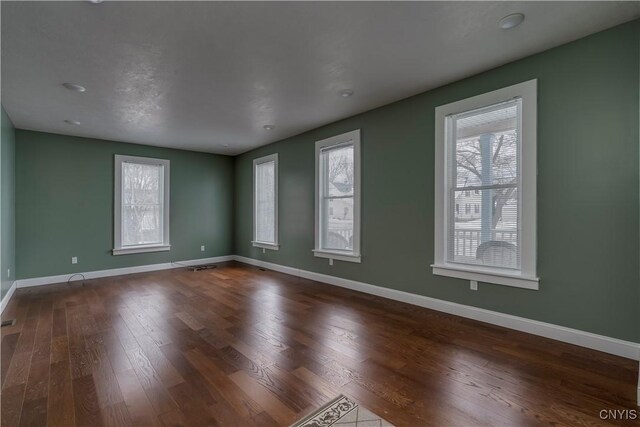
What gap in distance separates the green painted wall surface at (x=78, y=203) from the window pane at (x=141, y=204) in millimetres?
236

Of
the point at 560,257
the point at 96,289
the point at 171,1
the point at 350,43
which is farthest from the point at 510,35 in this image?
the point at 96,289

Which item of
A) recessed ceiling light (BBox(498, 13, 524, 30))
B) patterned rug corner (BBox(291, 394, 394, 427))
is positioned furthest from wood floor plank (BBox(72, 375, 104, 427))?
recessed ceiling light (BBox(498, 13, 524, 30))

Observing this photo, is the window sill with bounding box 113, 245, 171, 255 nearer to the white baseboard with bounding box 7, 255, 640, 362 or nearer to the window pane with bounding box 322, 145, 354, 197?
the white baseboard with bounding box 7, 255, 640, 362

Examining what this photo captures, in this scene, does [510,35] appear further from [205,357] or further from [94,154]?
[94,154]

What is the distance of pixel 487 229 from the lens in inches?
126

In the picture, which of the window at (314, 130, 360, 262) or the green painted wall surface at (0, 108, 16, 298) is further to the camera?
the window at (314, 130, 360, 262)

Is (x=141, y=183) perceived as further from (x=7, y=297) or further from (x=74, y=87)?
(x=74, y=87)

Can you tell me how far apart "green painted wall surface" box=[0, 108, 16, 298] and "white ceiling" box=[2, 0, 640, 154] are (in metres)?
0.50

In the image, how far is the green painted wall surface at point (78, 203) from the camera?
5.04 metres

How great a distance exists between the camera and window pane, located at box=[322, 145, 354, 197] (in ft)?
15.7

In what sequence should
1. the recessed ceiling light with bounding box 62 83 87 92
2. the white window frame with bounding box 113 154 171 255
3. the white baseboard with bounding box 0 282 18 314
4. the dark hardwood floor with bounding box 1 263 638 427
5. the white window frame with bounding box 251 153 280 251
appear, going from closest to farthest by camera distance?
the dark hardwood floor with bounding box 1 263 638 427, the recessed ceiling light with bounding box 62 83 87 92, the white baseboard with bounding box 0 282 18 314, the white window frame with bounding box 113 154 171 255, the white window frame with bounding box 251 153 280 251

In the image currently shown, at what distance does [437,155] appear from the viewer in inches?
141

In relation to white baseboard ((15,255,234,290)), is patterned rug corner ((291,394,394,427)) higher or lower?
lower

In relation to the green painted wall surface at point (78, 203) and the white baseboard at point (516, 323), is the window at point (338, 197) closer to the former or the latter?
the white baseboard at point (516, 323)
